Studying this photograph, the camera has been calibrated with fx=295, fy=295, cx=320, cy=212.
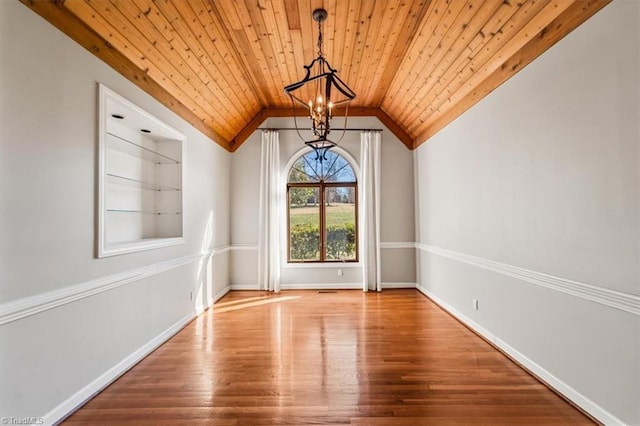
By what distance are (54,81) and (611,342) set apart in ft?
13.4

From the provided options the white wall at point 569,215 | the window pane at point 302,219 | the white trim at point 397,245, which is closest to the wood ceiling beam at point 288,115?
the window pane at point 302,219

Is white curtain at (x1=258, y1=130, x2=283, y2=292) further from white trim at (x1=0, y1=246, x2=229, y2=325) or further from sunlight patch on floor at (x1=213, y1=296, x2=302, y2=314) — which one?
white trim at (x1=0, y1=246, x2=229, y2=325)

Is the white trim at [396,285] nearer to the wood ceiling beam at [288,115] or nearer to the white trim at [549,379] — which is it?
the white trim at [549,379]

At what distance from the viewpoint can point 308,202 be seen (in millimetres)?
5863

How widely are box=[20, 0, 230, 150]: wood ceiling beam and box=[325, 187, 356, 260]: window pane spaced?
305 centimetres

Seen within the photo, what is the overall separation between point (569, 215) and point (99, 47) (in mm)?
3911

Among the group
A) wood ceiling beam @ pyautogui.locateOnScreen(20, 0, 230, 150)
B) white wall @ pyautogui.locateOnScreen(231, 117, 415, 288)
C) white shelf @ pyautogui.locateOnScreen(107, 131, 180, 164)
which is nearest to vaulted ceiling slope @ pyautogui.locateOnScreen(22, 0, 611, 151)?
wood ceiling beam @ pyautogui.locateOnScreen(20, 0, 230, 150)

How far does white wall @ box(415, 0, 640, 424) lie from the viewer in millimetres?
1790

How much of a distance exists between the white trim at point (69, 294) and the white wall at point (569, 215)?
11.9ft

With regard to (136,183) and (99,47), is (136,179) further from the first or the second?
(99,47)

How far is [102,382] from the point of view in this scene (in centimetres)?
239

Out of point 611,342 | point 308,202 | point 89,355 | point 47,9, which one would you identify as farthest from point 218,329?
point 611,342

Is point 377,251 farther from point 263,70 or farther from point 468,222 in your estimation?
point 263,70

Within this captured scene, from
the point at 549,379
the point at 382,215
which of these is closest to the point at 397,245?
the point at 382,215
